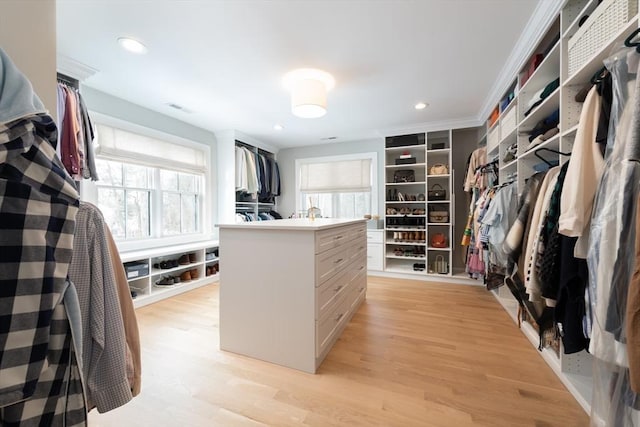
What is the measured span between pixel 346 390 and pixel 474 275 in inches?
97.4

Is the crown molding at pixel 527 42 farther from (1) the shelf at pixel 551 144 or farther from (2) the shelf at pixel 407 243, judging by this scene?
(2) the shelf at pixel 407 243

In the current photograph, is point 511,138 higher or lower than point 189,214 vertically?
higher

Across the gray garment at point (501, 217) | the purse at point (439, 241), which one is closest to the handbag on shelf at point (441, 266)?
the purse at point (439, 241)

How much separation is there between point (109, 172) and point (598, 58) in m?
4.15

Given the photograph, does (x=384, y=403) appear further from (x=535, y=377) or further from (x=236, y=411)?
(x=535, y=377)

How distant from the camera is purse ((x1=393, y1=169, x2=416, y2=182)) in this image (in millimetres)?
4137

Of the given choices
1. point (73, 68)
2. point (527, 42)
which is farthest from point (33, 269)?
point (527, 42)

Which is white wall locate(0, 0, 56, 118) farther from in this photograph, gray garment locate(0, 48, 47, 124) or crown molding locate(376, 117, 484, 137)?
crown molding locate(376, 117, 484, 137)

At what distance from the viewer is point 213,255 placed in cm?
389

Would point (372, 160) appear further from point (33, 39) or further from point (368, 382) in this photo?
point (33, 39)

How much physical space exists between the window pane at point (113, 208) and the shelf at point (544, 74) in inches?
168

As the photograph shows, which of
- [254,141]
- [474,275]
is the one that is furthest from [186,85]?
[474,275]

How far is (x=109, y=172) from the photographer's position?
9.57ft

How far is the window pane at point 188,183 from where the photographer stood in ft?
12.3
